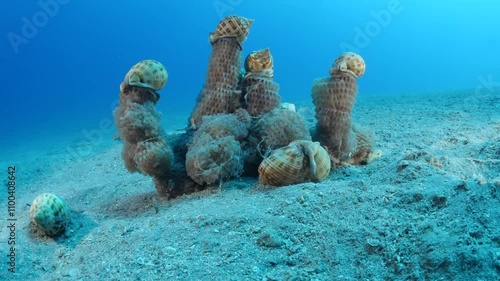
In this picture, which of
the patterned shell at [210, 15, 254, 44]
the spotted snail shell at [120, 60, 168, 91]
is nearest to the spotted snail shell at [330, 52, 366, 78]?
the patterned shell at [210, 15, 254, 44]

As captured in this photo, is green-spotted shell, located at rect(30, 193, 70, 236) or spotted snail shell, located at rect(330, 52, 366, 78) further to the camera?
spotted snail shell, located at rect(330, 52, 366, 78)

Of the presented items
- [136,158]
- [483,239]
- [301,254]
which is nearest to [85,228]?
[136,158]

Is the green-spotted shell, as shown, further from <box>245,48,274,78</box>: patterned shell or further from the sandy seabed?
<box>245,48,274,78</box>: patterned shell

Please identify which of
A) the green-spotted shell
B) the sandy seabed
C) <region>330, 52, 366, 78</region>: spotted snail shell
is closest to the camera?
the sandy seabed

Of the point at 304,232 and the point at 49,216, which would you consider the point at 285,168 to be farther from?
the point at 49,216

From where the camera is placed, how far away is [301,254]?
2.20 meters

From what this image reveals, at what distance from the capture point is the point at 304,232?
2379 mm

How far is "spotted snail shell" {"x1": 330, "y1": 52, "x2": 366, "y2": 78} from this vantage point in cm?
401

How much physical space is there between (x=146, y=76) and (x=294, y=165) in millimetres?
1637

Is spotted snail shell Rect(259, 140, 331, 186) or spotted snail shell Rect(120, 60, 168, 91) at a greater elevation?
spotted snail shell Rect(120, 60, 168, 91)

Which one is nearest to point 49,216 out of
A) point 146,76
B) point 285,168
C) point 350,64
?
point 146,76

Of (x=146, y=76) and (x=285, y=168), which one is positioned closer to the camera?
(x=285, y=168)

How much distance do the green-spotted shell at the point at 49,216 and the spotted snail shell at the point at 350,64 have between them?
304cm

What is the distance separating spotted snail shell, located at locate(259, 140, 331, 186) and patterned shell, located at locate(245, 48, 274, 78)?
3.49ft
